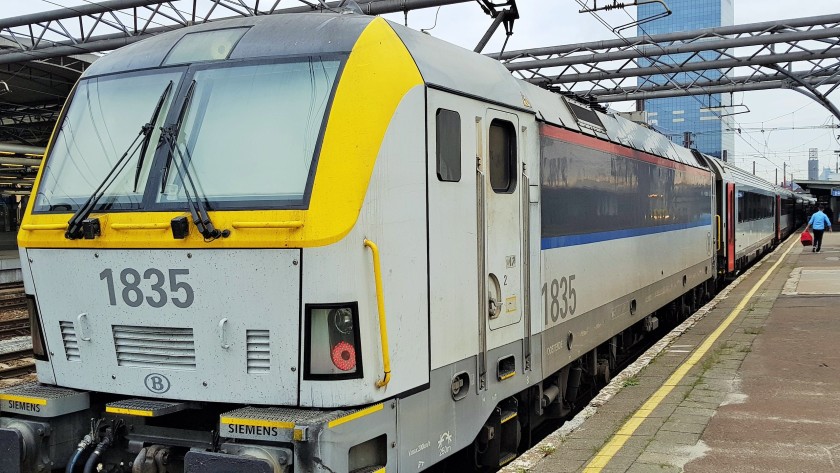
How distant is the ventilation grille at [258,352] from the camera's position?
14.4 feet

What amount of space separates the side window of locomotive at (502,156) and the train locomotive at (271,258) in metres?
0.03

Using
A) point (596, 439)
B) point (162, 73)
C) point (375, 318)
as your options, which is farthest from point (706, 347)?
point (162, 73)

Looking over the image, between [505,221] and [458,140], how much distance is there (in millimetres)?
901

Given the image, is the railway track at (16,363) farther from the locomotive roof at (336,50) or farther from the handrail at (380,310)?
the handrail at (380,310)

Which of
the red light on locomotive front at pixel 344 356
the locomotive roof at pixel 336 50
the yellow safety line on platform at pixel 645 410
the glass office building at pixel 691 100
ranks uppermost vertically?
the glass office building at pixel 691 100

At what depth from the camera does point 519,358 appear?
6082mm

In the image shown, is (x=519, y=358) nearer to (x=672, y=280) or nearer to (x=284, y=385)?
(x=284, y=385)

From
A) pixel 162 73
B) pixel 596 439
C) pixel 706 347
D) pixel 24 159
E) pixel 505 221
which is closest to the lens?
pixel 162 73

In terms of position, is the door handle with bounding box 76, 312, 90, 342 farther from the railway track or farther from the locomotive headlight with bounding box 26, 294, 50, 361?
the railway track

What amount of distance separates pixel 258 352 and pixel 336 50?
5.68 feet

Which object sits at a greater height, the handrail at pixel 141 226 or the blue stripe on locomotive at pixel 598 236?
the handrail at pixel 141 226

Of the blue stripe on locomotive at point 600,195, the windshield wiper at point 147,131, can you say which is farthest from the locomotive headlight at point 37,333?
the blue stripe on locomotive at point 600,195

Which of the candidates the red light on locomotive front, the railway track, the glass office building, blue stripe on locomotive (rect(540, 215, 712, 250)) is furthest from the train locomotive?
the glass office building

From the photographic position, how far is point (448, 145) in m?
5.12
